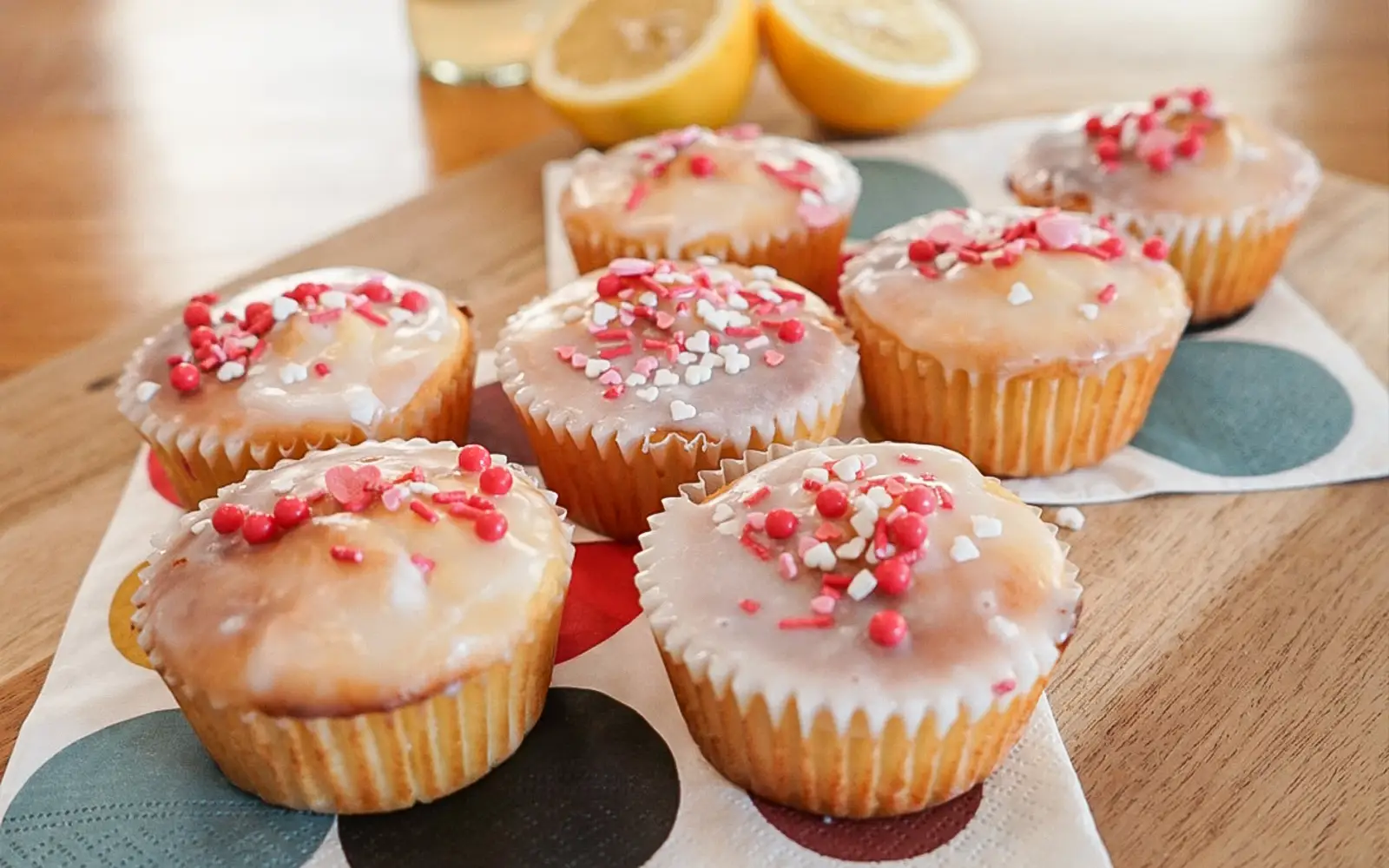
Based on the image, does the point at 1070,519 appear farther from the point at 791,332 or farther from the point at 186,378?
the point at 186,378

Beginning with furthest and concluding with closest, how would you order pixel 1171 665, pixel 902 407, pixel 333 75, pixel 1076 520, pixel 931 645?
pixel 333 75, pixel 902 407, pixel 1076 520, pixel 1171 665, pixel 931 645

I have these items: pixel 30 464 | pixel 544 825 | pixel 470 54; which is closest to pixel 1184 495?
pixel 544 825

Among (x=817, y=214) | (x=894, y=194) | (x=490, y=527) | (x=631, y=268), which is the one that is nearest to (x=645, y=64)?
(x=894, y=194)

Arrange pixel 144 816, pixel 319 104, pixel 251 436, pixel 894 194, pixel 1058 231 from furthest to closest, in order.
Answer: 1. pixel 319 104
2. pixel 894 194
3. pixel 1058 231
4. pixel 251 436
5. pixel 144 816

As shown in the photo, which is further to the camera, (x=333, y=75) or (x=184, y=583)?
(x=333, y=75)

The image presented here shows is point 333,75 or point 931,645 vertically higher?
point 931,645

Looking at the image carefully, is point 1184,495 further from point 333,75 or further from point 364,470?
point 333,75
